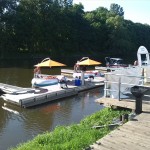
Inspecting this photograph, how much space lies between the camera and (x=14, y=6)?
199 feet

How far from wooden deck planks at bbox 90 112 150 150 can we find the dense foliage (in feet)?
158

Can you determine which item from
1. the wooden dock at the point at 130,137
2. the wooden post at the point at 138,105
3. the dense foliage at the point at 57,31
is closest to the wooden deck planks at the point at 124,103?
the wooden post at the point at 138,105

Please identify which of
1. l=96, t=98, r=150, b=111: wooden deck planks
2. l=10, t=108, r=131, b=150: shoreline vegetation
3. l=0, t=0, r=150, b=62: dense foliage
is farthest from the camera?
l=0, t=0, r=150, b=62: dense foliage

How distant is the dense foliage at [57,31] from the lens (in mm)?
59250

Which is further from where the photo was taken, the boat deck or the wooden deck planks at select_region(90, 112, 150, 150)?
the boat deck

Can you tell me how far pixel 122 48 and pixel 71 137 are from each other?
73.5 m

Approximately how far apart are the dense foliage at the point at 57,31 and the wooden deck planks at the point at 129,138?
48126mm

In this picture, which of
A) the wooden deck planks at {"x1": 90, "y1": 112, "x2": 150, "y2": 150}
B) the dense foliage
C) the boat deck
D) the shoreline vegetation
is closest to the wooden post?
the shoreline vegetation

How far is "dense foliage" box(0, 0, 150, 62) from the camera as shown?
59.2 m

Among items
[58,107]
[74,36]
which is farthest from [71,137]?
[74,36]

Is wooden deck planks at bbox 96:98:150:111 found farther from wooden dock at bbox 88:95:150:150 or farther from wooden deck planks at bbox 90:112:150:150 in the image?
wooden deck planks at bbox 90:112:150:150

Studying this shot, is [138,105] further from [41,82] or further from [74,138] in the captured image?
[41,82]

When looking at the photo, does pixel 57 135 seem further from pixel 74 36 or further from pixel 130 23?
pixel 130 23

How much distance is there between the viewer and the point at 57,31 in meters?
65.3
